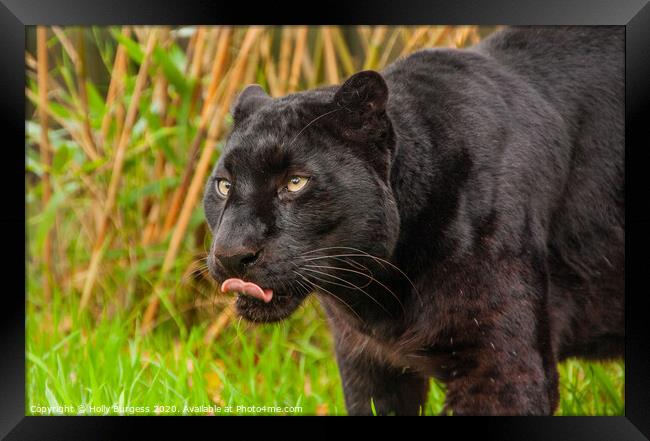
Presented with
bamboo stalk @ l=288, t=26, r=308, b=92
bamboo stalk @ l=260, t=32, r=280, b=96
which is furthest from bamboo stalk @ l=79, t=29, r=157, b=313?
bamboo stalk @ l=288, t=26, r=308, b=92

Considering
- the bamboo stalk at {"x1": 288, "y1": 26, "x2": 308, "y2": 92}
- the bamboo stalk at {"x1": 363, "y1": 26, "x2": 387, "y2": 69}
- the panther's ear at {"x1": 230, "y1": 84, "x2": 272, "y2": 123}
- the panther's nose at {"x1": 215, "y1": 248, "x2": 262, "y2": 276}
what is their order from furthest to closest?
the bamboo stalk at {"x1": 288, "y1": 26, "x2": 308, "y2": 92} → the bamboo stalk at {"x1": 363, "y1": 26, "x2": 387, "y2": 69} → the panther's ear at {"x1": 230, "y1": 84, "x2": 272, "y2": 123} → the panther's nose at {"x1": 215, "y1": 248, "x2": 262, "y2": 276}

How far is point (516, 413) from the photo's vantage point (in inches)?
94.0

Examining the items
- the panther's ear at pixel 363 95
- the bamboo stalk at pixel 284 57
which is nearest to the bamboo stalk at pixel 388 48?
the bamboo stalk at pixel 284 57

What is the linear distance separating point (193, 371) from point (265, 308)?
918 mm

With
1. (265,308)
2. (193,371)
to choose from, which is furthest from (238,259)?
(193,371)

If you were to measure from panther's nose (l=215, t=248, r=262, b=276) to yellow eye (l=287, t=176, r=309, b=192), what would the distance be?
8.4 inches

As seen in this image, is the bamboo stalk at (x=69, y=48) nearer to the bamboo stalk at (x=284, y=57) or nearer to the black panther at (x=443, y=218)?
the bamboo stalk at (x=284, y=57)

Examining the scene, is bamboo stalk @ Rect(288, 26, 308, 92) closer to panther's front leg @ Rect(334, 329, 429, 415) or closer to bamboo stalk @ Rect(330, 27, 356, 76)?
bamboo stalk @ Rect(330, 27, 356, 76)

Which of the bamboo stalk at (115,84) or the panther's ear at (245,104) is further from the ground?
A: the bamboo stalk at (115,84)

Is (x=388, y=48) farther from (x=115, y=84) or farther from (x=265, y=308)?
(x=265, y=308)

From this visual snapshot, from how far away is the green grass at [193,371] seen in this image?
9.21ft

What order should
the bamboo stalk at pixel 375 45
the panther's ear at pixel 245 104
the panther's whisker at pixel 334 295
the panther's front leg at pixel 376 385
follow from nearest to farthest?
the panther's whisker at pixel 334 295, the panther's ear at pixel 245 104, the panther's front leg at pixel 376 385, the bamboo stalk at pixel 375 45

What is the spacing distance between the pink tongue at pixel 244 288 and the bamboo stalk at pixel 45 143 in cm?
173

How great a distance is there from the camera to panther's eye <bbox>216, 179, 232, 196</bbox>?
2.47 m
